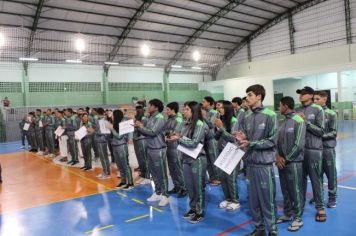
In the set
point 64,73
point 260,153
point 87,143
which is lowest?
point 87,143

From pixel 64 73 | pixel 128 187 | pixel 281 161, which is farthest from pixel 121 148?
pixel 64 73

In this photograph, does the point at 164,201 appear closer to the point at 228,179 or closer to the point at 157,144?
the point at 157,144

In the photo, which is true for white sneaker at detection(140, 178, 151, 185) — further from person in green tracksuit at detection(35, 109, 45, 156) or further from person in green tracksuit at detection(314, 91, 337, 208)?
person in green tracksuit at detection(35, 109, 45, 156)

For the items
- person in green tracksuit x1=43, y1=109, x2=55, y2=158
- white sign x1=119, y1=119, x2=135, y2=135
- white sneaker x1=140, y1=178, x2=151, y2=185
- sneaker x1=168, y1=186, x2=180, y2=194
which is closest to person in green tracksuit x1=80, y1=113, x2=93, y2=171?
white sneaker x1=140, y1=178, x2=151, y2=185

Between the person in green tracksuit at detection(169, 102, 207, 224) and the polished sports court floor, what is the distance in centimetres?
34

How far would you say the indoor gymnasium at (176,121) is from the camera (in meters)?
4.26

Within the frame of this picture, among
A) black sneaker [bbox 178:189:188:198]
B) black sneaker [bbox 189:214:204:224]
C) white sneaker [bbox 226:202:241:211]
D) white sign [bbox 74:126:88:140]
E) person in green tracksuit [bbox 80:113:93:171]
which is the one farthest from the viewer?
person in green tracksuit [bbox 80:113:93:171]

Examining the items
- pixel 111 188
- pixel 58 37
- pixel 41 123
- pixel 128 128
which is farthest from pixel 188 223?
pixel 58 37

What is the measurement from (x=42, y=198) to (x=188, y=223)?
3.71 m

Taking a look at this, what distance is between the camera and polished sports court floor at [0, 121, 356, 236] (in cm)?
438

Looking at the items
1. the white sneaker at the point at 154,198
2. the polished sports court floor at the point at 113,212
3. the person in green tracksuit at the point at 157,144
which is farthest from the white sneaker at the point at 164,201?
the white sneaker at the point at 154,198

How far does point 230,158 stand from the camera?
3.96m

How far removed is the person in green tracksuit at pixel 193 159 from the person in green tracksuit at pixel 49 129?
8630 mm

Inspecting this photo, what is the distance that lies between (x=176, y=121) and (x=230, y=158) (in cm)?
205
